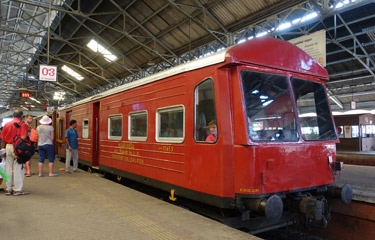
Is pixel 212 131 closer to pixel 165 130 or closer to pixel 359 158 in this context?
pixel 165 130

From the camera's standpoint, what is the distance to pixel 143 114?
6316 millimetres

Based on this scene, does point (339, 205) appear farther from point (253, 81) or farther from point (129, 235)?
point (129, 235)

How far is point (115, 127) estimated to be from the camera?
309 inches

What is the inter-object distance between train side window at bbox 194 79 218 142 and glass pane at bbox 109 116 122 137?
11.2ft

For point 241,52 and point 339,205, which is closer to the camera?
point 241,52

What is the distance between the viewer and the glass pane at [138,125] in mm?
6258

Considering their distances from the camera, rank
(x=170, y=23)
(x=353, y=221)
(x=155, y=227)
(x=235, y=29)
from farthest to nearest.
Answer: (x=170, y=23) → (x=235, y=29) → (x=353, y=221) → (x=155, y=227)

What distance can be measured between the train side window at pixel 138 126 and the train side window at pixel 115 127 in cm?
70

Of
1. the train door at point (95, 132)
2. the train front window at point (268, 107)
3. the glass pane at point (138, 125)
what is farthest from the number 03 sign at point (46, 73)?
the train front window at point (268, 107)

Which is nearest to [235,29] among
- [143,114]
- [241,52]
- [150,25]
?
[150,25]

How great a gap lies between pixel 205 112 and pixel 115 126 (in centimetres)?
401

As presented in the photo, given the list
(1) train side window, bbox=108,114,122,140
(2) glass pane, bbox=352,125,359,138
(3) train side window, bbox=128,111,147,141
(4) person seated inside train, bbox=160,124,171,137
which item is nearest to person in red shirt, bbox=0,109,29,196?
(3) train side window, bbox=128,111,147,141

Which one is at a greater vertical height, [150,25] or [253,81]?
[150,25]

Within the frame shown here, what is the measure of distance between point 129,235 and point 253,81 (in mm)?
2783
